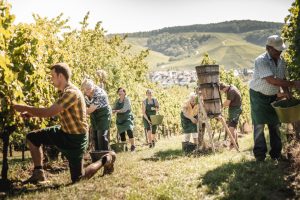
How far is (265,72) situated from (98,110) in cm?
458

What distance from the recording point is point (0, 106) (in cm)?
613

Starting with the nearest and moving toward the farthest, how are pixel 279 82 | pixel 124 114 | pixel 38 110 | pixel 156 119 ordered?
pixel 38 110 → pixel 279 82 → pixel 124 114 → pixel 156 119

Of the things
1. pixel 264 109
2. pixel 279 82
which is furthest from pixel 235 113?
pixel 279 82

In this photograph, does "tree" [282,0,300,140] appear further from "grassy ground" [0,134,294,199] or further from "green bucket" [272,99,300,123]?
"grassy ground" [0,134,294,199]

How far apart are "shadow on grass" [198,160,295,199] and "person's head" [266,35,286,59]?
2144 mm

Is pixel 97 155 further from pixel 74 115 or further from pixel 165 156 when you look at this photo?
pixel 165 156

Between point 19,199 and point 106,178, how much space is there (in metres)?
1.75

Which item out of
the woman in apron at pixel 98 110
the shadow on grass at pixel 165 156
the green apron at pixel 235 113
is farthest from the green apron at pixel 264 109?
the green apron at pixel 235 113

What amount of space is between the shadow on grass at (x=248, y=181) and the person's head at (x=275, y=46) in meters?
2.14

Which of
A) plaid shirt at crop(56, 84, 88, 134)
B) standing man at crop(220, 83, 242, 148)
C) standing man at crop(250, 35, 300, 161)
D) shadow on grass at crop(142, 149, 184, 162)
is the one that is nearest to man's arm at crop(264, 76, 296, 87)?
standing man at crop(250, 35, 300, 161)

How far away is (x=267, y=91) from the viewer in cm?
713

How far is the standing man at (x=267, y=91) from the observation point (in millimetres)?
6855

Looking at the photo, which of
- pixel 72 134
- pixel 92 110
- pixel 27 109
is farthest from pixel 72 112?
pixel 92 110

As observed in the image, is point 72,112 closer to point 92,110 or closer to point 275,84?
point 92,110
